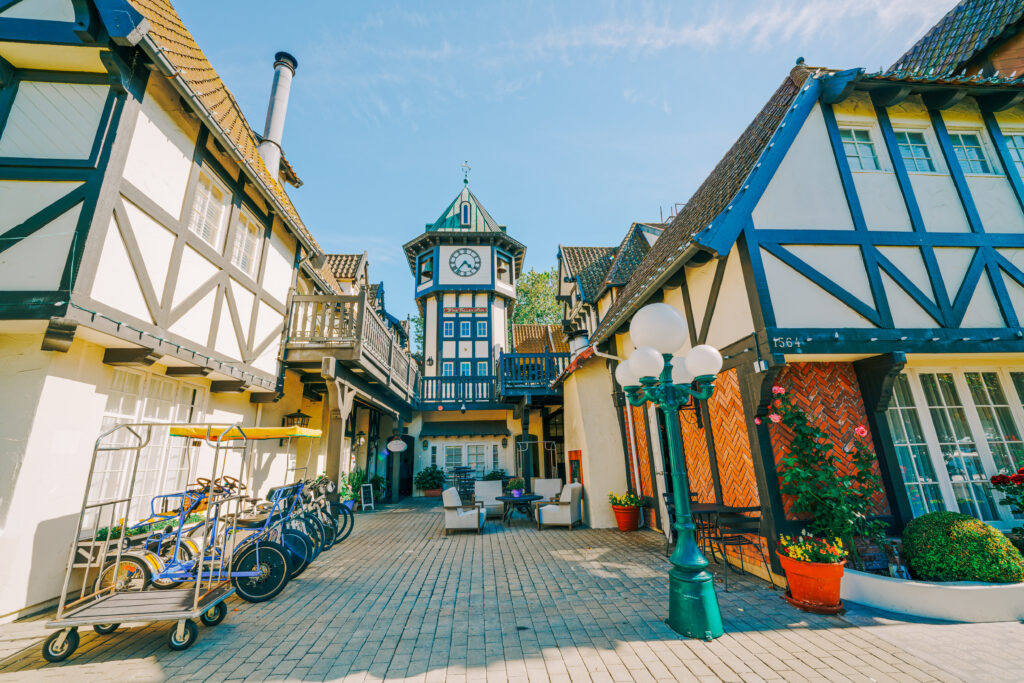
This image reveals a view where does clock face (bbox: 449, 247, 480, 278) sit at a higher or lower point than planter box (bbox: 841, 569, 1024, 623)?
higher

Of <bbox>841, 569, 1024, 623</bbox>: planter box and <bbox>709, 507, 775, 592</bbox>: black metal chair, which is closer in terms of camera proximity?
<bbox>841, 569, 1024, 623</bbox>: planter box

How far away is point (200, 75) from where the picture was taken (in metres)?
6.85

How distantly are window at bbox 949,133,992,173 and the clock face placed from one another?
16447mm

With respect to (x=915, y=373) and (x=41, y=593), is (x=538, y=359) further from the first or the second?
(x=41, y=593)

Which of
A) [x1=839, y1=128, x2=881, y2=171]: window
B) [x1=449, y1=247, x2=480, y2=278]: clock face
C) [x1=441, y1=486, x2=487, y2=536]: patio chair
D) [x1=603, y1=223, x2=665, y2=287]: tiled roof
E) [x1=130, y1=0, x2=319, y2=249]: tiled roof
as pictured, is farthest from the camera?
[x1=449, y1=247, x2=480, y2=278]: clock face

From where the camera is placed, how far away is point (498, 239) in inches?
814

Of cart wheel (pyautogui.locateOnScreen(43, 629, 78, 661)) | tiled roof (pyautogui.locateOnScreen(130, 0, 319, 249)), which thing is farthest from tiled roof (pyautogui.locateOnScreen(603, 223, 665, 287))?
cart wheel (pyautogui.locateOnScreen(43, 629, 78, 661))

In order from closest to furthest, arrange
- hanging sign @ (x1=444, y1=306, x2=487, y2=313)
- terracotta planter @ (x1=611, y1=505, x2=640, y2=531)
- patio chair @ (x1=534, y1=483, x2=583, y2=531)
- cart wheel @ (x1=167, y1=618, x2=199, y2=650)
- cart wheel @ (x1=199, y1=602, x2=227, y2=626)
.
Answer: cart wheel @ (x1=167, y1=618, x2=199, y2=650), cart wheel @ (x1=199, y1=602, x2=227, y2=626), terracotta planter @ (x1=611, y1=505, x2=640, y2=531), patio chair @ (x1=534, y1=483, x2=583, y2=531), hanging sign @ (x1=444, y1=306, x2=487, y2=313)

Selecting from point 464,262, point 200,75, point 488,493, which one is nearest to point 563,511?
Answer: point 488,493

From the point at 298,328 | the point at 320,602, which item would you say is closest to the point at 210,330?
the point at 298,328

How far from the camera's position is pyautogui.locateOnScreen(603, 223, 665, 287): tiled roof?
1106 centimetres

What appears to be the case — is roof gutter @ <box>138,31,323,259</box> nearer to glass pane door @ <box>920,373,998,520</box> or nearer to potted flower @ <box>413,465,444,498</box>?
glass pane door @ <box>920,373,998,520</box>

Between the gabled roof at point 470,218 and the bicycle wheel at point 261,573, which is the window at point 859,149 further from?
the gabled roof at point 470,218

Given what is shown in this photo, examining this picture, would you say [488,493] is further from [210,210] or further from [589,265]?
[210,210]
